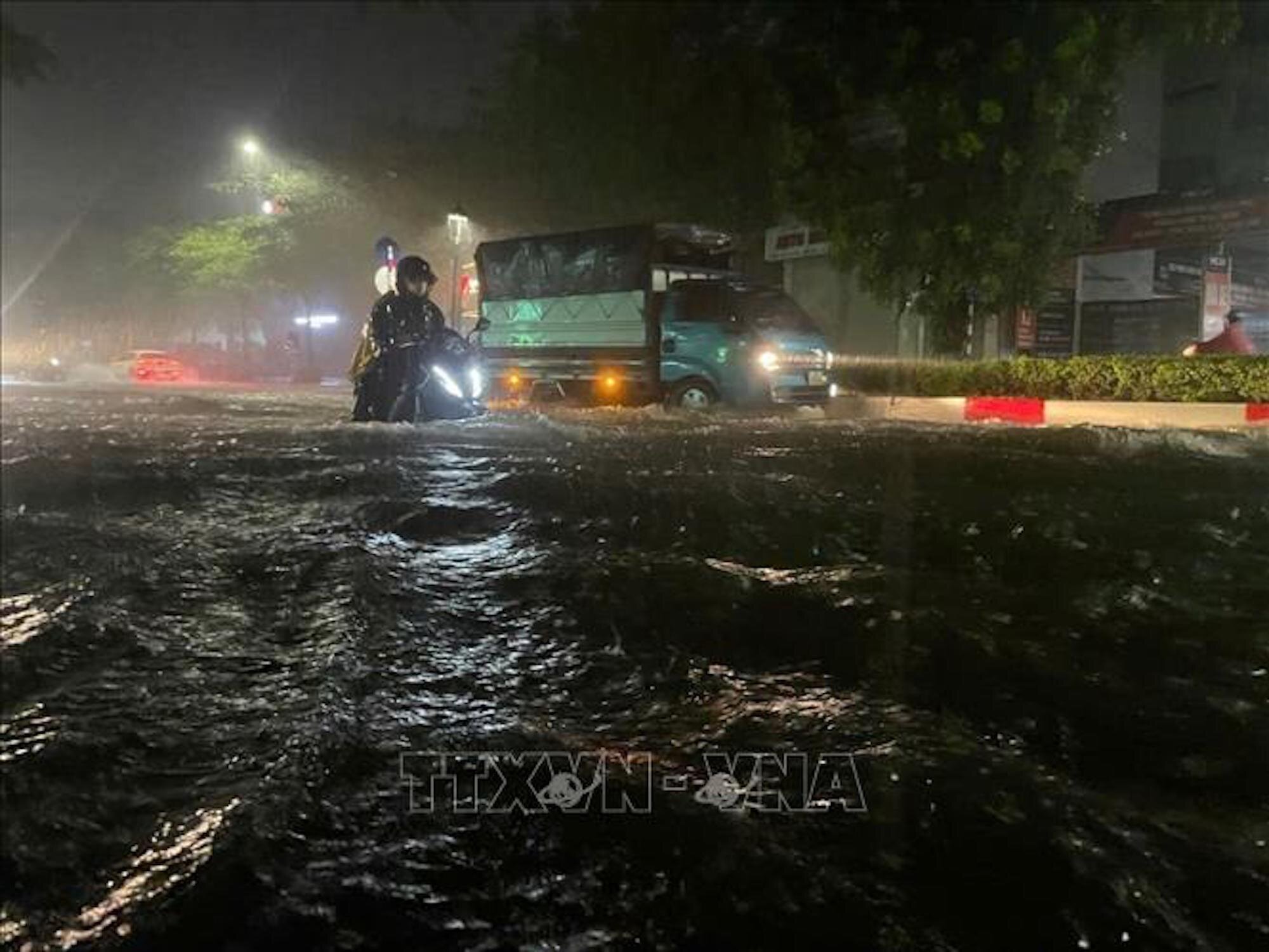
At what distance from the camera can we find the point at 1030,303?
641 inches

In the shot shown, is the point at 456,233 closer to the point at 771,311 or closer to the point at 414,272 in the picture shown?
the point at 771,311

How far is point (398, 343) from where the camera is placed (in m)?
9.20

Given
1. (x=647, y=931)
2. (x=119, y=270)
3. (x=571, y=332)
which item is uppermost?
(x=119, y=270)

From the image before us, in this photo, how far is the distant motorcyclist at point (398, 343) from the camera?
29.8 feet

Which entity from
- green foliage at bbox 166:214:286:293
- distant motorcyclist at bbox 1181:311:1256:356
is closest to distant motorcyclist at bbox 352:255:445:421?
distant motorcyclist at bbox 1181:311:1256:356

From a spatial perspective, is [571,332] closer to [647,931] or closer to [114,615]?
[114,615]

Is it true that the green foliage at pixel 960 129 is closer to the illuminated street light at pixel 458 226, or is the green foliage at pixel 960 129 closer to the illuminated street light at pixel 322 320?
the illuminated street light at pixel 458 226

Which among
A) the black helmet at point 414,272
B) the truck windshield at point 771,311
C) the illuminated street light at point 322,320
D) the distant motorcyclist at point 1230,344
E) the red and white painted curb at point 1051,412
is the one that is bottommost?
the red and white painted curb at point 1051,412

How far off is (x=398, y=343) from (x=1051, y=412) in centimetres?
788

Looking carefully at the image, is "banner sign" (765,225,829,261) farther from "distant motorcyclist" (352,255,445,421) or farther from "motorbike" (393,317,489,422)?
A: "distant motorcyclist" (352,255,445,421)

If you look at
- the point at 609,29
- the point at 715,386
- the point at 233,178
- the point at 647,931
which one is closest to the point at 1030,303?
the point at 715,386

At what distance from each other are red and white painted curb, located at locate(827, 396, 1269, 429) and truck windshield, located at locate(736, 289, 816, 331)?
123 cm

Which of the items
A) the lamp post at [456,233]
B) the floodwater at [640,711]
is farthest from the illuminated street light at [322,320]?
the floodwater at [640,711]

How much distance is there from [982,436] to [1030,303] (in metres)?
6.95
